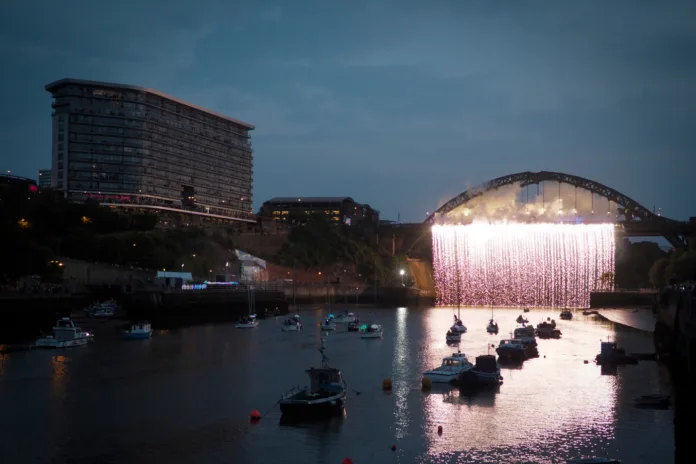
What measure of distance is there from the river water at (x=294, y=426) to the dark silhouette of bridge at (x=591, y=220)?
263ft

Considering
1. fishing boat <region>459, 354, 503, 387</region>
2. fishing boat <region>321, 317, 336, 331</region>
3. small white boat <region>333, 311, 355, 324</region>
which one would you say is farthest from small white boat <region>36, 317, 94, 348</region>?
small white boat <region>333, 311, 355, 324</region>

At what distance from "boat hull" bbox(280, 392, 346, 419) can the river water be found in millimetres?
829

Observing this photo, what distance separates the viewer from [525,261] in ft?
456

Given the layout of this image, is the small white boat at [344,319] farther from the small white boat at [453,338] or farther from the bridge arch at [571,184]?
the bridge arch at [571,184]

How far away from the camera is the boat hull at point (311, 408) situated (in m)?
38.0

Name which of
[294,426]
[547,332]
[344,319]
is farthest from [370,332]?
[294,426]

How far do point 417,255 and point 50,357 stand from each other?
370 ft

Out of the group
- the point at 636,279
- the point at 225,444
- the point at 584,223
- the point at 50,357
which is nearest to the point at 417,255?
the point at 584,223

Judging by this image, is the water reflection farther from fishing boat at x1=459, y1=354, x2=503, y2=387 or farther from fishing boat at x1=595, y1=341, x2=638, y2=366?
fishing boat at x1=595, y1=341, x2=638, y2=366

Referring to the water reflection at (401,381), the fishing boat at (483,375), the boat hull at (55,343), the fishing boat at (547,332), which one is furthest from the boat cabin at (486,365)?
the boat hull at (55,343)

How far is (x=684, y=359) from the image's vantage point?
2025 inches

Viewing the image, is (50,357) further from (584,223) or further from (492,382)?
(584,223)

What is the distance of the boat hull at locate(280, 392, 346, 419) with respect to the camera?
1496 inches

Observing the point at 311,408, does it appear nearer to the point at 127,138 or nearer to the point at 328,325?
the point at 328,325
